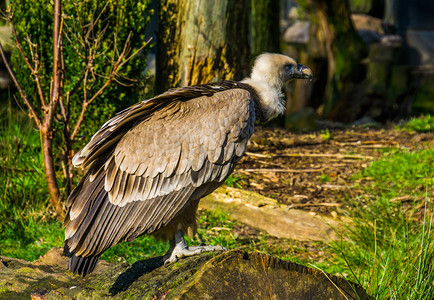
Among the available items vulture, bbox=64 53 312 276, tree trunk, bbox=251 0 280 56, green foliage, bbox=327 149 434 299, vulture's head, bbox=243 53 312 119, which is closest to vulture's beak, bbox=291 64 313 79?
vulture's head, bbox=243 53 312 119

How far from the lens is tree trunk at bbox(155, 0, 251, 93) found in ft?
20.0

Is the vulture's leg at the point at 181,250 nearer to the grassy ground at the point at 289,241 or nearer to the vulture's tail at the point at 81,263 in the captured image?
the vulture's tail at the point at 81,263

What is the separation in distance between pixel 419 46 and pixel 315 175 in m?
10.4

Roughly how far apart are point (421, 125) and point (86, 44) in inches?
224

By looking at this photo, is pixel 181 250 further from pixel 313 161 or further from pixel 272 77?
pixel 313 161

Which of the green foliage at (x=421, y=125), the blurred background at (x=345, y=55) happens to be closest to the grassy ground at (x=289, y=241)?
the blurred background at (x=345, y=55)

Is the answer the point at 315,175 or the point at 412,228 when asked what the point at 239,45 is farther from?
the point at 412,228

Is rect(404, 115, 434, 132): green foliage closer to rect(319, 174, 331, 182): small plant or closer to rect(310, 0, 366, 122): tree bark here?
rect(319, 174, 331, 182): small plant

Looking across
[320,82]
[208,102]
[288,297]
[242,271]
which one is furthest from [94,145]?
[320,82]

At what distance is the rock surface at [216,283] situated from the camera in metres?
2.73

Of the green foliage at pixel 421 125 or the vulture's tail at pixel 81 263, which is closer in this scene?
the vulture's tail at pixel 81 263

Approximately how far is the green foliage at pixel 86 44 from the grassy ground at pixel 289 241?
746 mm

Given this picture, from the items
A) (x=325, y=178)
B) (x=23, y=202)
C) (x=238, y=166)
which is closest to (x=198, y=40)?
(x=238, y=166)

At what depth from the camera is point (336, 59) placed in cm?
1428
